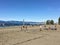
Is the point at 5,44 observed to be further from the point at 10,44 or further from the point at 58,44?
the point at 58,44

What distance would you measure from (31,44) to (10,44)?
6.65 ft

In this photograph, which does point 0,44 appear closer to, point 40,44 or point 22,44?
point 22,44

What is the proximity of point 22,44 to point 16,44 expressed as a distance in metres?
0.58

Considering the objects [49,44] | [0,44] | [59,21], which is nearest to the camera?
[0,44]

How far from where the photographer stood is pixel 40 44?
13180 mm

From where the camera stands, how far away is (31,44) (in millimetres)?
13055

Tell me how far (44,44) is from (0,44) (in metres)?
4.26

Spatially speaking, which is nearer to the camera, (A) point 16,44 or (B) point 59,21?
(A) point 16,44

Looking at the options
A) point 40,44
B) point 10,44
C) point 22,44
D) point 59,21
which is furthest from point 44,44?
point 59,21

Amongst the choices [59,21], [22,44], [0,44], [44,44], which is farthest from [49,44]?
[59,21]

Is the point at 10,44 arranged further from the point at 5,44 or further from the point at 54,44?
the point at 54,44

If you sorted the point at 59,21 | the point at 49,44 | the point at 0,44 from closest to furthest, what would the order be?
1. the point at 0,44
2. the point at 49,44
3. the point at 59,21

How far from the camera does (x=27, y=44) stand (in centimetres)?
1298

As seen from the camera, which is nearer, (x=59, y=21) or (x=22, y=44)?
(x=22, y=44)
